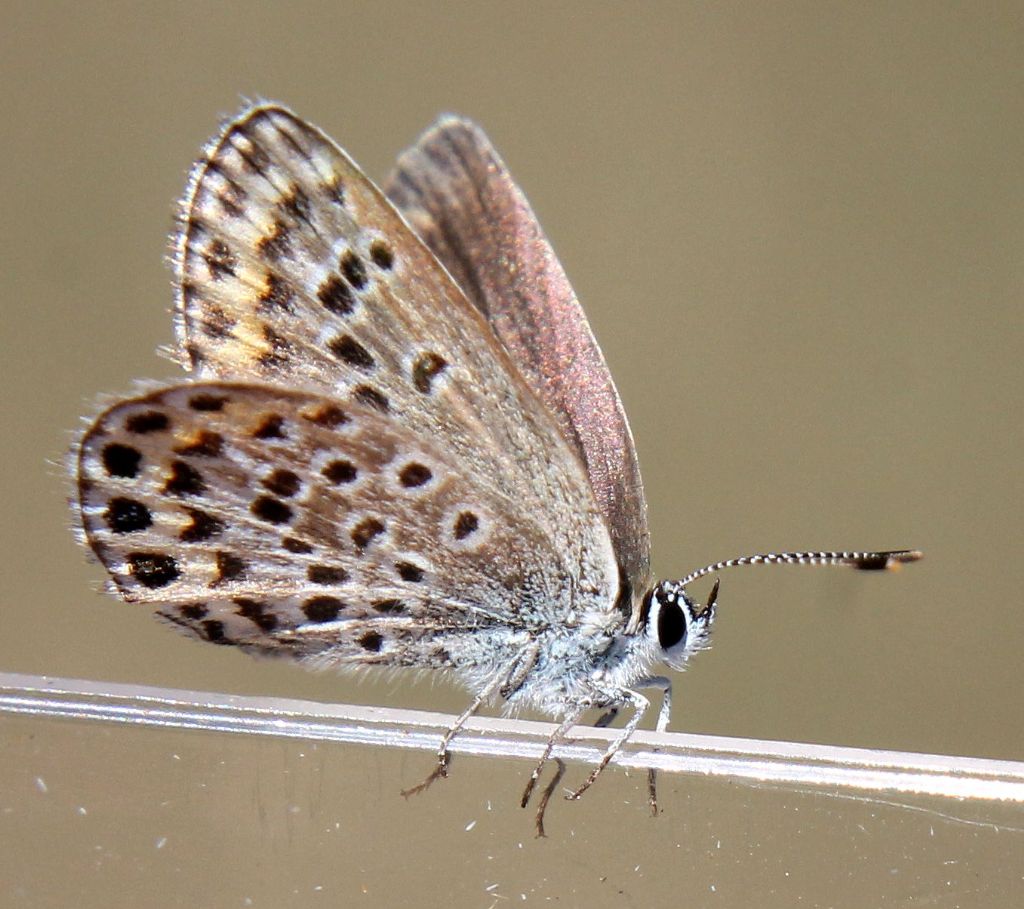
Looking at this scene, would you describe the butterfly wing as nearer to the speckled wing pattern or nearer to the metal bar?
the speckled wing pattern

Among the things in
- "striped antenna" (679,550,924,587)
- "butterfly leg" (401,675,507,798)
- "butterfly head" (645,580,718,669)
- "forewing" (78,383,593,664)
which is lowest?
"butterfly head" (645,580,718,669)

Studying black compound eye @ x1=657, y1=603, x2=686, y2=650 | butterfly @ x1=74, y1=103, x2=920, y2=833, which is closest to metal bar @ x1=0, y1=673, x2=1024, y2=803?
butterfly @ x1=74, y1=103, x2=920, y2=833

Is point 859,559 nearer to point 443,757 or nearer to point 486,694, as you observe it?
point 486,694

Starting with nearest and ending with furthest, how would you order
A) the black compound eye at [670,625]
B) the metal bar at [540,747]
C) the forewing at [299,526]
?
the metal bar at [540,747] < the forewing at [299,526] < the black compound eye at [670,625]

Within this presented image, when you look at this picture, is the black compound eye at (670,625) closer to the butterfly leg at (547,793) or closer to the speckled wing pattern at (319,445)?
the speckled wing pattern at (319,445)

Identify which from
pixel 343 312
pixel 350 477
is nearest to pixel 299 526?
pixel 350 477

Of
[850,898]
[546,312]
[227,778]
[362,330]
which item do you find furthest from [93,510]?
[850,898]

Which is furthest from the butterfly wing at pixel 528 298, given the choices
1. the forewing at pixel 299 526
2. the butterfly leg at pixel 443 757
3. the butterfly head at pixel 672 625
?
the butterfly leg at pixel 443 757

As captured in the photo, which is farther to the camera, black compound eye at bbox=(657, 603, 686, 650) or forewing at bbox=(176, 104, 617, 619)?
black compound eye at bbox=(657, 603, 686, 650)

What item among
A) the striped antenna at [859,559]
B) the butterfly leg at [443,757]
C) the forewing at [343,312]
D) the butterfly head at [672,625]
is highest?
the forewing at [343,312]
